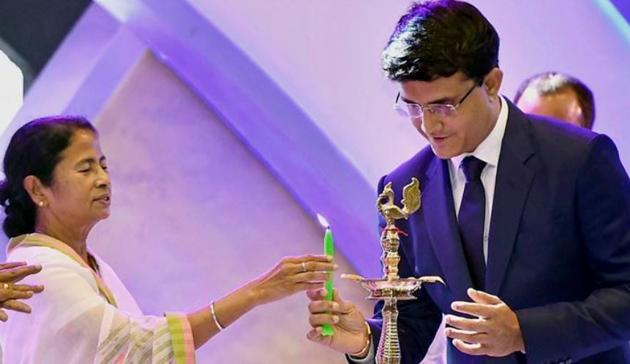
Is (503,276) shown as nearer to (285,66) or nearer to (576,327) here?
(576,327)

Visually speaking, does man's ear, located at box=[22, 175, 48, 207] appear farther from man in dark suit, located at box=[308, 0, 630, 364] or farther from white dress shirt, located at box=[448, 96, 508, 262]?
white dress shirt, located at box=[448, 96, 508, 262]

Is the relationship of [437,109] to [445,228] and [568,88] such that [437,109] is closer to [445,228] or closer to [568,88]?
[445,228]

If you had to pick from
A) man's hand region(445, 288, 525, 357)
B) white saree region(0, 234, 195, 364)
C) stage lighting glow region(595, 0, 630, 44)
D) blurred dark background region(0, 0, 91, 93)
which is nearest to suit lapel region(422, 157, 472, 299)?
man's hand region(445, 288, 525, 357)

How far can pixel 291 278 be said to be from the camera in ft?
6.91

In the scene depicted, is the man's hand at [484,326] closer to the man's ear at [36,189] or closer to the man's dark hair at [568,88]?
the man's dark hair at [568,88]

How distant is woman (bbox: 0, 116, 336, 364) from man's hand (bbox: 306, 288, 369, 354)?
10.9 inches

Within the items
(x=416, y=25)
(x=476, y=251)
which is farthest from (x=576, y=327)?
(x=416, y=25)

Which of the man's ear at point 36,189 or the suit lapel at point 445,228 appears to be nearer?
the suit lapel at point 445,228

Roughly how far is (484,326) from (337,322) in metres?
0.28

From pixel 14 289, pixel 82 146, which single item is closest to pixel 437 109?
pixel 14 289

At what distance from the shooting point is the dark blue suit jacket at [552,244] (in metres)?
1.61

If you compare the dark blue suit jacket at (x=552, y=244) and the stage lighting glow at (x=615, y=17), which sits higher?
the stage lighting glow at (x=615, y=17)

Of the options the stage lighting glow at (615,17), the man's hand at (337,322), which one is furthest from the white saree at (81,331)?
the stage lighting glow at (615,17)

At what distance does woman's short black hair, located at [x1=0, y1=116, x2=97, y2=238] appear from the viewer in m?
2.39
